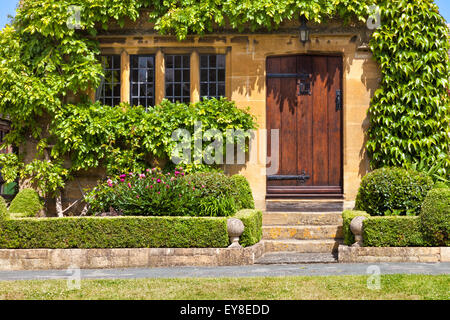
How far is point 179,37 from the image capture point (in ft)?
37.2

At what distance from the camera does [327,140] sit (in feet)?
38.0

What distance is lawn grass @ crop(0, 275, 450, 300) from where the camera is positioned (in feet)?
20.2

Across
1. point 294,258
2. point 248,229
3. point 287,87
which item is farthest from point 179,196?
point 287,87

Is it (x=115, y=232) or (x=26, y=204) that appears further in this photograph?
(x=26, y=204)

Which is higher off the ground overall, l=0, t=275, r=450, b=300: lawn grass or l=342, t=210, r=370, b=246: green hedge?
l=342, t=210, r=370, b=246: green hedge

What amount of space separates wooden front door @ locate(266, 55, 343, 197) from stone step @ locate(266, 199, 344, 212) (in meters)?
0.20

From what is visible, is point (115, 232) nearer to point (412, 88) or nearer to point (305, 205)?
point (305, 205)

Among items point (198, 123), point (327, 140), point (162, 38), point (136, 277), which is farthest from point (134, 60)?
point (136, 277)

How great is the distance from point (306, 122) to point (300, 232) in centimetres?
240

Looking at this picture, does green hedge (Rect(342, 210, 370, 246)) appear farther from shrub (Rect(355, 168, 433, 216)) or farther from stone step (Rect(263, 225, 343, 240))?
stone step (Rect(263, 225, 343, 240))

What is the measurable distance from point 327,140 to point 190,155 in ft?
8.94

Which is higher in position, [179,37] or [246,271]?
[179,37]

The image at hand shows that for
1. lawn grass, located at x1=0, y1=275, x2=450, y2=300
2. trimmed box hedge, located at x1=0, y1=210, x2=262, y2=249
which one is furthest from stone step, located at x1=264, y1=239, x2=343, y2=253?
lawn grass, located at x1=0, y1=275, x2=450, y2=300

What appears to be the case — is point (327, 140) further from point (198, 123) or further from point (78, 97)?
point (78, 97)
